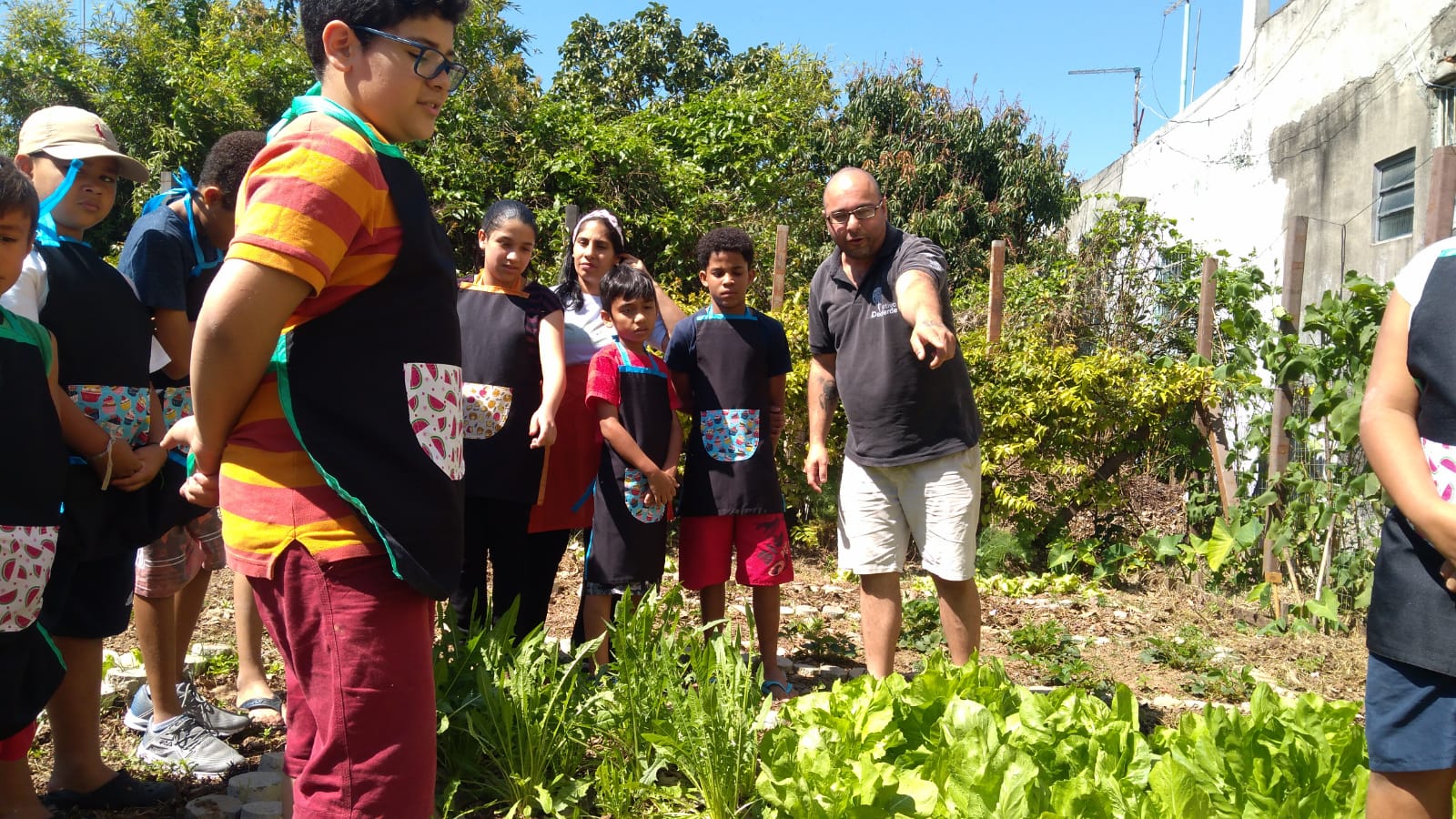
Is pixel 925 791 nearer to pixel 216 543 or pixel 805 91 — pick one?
pixel 216 543

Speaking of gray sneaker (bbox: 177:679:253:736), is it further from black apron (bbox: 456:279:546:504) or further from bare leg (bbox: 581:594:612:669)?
bare leg (bbox: 581:594:612:669)

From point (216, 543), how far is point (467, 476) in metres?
0.82

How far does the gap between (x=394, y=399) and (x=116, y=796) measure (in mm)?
1806

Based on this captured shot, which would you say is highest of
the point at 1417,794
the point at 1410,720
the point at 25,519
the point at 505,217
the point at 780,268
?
the point at 780,268

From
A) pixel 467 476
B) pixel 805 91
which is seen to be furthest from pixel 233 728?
pixel 805 91

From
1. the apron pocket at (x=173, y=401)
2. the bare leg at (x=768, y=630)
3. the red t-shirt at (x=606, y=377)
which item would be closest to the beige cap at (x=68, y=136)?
the apron pocket at (x=173, y=401)

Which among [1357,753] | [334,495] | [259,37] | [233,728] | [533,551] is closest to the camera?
[334,495]

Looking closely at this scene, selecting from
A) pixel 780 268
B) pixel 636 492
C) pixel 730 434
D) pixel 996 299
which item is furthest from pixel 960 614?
pixel 996 299

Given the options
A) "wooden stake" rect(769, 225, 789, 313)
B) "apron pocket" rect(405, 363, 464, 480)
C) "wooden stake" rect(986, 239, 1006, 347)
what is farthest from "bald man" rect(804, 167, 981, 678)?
"wooden stake" rect(986, 239, 1006, 347)

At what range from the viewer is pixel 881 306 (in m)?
3.56

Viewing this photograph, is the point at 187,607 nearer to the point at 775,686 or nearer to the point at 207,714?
the point at 207,714

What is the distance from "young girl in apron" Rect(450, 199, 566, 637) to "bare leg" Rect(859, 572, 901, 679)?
1.16 meters

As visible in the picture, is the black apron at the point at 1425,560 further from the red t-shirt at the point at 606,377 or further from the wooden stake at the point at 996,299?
the wooden stake at the point at 996,299

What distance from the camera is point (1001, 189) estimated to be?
1688 centimetres
